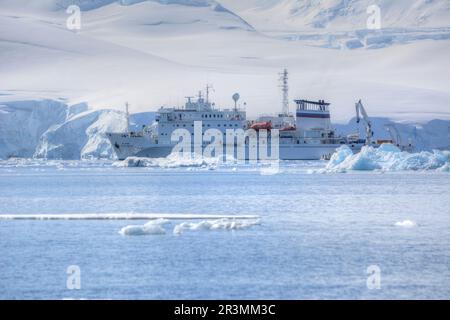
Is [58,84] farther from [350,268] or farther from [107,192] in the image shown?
[350,268]

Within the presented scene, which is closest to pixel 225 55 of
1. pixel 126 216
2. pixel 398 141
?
pixel 398 141

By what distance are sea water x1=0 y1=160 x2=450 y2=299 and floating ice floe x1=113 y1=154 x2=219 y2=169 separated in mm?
30118

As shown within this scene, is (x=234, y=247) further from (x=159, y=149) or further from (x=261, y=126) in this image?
(x=261, y=126)

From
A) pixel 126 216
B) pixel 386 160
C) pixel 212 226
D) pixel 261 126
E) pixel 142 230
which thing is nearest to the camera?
pixel 142 230

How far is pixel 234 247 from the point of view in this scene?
78.5 ft

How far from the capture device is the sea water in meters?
19.7

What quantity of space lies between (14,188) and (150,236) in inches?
874

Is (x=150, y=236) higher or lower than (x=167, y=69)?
lower

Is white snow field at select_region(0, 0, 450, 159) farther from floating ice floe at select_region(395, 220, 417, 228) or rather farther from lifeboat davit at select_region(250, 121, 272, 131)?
floating ice floe at select_region(395, 220, 417, 228)

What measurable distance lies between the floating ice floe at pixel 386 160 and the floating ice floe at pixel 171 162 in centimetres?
1418

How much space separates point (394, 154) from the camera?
5788 centimetres

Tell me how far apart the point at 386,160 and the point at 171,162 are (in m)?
18.5

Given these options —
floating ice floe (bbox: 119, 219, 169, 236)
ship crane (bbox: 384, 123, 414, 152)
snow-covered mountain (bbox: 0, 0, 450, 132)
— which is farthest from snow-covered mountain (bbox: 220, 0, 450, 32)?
floating ice floe (bbox: 119, 219, 169, 236)

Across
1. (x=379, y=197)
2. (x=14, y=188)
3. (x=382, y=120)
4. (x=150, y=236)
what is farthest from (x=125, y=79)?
(x=150, y=236)
